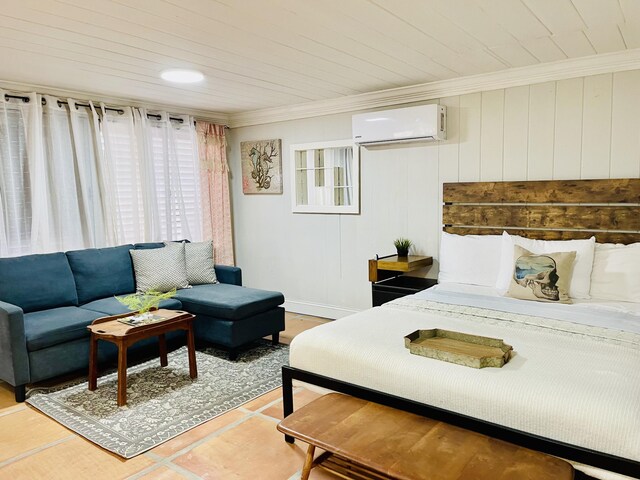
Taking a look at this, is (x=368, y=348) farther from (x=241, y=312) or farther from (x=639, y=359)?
(x=241, y=312)

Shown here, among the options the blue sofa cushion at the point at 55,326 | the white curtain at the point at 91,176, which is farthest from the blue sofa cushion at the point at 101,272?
the blue sofa cushion at the point at 55,326

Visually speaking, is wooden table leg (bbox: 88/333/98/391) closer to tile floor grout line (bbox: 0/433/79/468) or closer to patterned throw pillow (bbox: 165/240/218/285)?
tile floor grout line (bbox: 0/433/79/468)

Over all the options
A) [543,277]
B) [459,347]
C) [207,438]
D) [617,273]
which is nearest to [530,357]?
[459,347]

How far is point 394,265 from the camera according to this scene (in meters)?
4.10

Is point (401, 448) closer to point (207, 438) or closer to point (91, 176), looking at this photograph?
point (207, 438)

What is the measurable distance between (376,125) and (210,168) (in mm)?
2196

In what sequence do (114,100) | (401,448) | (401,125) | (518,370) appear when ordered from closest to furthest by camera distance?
(401,448)
(518,370)
(401,125)
(114,100)

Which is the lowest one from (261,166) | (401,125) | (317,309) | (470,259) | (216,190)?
(317,309)

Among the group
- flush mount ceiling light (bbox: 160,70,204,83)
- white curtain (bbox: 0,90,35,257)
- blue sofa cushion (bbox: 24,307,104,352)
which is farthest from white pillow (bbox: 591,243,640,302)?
white curtain (bbox: 0,90,35,257)

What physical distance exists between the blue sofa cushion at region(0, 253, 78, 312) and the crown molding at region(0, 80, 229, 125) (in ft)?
4.67

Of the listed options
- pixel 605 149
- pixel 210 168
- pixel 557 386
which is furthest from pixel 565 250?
pixel 210 168

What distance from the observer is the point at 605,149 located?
3506mm

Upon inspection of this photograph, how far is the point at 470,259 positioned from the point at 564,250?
0.71 meters

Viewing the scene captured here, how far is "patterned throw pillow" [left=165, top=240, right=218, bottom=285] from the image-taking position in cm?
473
